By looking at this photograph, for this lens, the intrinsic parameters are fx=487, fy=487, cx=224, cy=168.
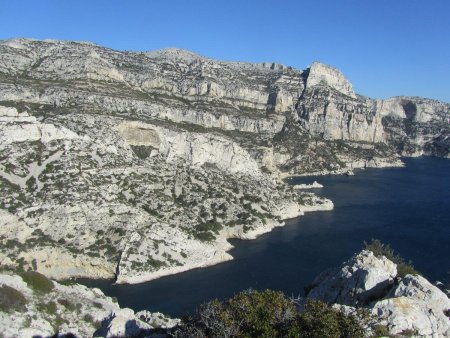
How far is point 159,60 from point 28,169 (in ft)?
423

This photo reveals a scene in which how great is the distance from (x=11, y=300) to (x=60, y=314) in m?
3.63

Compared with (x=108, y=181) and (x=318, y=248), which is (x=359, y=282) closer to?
(x=318, y=248)

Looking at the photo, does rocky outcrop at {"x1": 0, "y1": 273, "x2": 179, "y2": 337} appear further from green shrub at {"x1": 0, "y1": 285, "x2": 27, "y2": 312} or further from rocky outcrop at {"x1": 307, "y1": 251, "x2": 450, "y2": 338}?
rocky outcrop at {"x1": 307, "y1": 251, "x2": 450, "y2": 338}

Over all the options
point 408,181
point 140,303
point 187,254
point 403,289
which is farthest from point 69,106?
point 408,181

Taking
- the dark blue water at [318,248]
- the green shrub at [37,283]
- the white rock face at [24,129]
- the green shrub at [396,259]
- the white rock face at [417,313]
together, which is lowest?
the dark blue water at [318,248]

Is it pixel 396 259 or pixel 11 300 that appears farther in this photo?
pixel 396 259

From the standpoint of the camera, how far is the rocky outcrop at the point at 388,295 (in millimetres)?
22625

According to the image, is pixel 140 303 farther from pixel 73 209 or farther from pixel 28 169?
pixel 28 169

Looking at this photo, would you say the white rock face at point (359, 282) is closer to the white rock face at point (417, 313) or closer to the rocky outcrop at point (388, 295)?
the rocky outcrop at point (388, 295)

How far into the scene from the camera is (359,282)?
104 feet

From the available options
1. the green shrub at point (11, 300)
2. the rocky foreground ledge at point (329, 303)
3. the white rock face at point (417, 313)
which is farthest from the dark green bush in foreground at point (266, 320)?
the green shrub at point (11, 300)

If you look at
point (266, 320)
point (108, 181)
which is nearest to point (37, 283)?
point (266, 320)

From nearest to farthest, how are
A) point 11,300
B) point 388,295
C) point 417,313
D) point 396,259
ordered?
point 417,313 → point 388,295 → point 11,300 → point 396,259

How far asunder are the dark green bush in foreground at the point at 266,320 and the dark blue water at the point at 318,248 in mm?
34482
